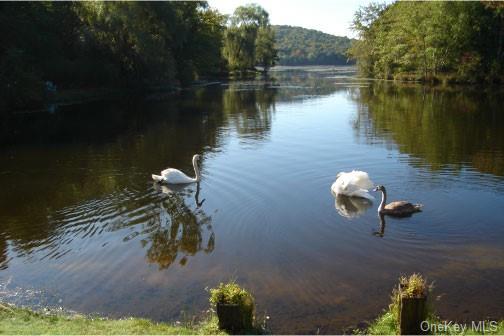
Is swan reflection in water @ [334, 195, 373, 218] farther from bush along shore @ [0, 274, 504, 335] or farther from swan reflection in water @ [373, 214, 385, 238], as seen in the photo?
bush along shore @ [0, 274, 504, 335]

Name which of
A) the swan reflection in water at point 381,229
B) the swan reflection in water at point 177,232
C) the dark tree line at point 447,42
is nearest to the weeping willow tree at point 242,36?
the dark tree line at point 447,42

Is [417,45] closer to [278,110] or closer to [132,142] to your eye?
[278,110]

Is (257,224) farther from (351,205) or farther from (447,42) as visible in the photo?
(447,42)

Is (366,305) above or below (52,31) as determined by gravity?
below

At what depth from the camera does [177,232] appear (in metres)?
14.7

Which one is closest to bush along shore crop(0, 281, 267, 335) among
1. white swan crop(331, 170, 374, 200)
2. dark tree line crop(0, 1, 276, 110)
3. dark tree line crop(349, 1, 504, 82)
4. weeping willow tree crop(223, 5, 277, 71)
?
white swan crop(331, 170, 374, 200)

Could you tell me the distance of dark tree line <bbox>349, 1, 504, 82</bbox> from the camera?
7056cm

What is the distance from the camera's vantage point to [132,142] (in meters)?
30.0

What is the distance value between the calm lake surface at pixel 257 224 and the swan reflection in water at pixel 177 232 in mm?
65

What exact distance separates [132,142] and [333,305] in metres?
22.1

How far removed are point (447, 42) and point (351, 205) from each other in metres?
64.7

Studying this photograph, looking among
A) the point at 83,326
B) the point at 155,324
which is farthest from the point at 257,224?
the point at 83,326

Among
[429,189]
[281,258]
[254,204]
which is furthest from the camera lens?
[429,189]

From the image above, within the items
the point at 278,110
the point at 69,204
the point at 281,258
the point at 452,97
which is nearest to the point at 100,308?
the point at 281,258
